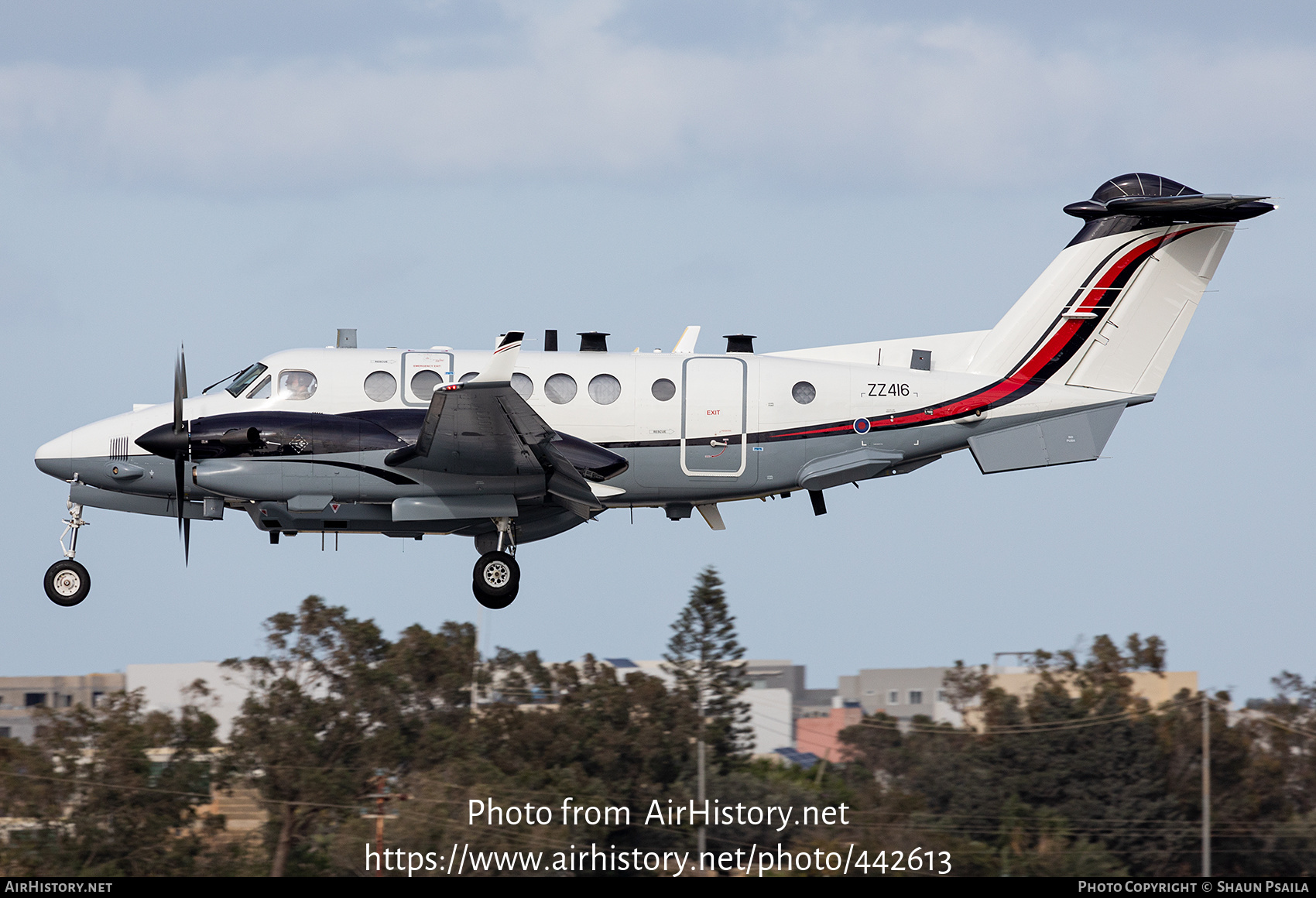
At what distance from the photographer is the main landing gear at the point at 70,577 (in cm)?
1697

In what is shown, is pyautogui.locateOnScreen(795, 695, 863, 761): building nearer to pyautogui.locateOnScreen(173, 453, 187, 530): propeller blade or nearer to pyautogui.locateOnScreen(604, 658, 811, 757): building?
pyautogui.locateOnScreen(604, 658, 811, 757): building

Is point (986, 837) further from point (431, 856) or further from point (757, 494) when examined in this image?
point (757, 494)

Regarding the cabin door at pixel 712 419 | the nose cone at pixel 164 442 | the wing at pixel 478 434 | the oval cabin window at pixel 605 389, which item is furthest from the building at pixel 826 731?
the nose cone at pixel 164 442

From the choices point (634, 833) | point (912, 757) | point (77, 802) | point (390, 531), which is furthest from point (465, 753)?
point (390, 531)

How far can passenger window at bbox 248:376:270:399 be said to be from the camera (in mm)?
16609

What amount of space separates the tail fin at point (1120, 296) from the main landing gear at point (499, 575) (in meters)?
6.68

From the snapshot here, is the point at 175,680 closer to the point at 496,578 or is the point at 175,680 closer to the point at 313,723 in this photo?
the point at 313,723

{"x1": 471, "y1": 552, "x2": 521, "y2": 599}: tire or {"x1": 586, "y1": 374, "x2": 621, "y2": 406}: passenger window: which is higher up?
{"x1": 586, "y1": 374, "x2": 621, "y2": 406}: passenger window

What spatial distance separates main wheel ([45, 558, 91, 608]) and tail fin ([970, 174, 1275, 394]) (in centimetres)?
1202

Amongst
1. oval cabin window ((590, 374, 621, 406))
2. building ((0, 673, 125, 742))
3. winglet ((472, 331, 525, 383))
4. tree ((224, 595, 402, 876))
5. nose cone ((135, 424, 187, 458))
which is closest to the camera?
winglet ((472, 331, 525, 383))

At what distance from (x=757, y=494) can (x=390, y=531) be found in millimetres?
4820

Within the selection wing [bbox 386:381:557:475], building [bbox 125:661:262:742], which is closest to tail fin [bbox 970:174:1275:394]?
wing [bbox 386:381:557:475]

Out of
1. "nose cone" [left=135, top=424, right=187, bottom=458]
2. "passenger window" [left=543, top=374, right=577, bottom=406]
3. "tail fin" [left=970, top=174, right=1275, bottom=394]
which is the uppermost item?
"tail fin" [left=970, top=174, right=1275, bottom=394]

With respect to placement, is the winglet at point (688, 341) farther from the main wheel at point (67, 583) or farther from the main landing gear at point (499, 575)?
the main wheel at point (67, 583)
